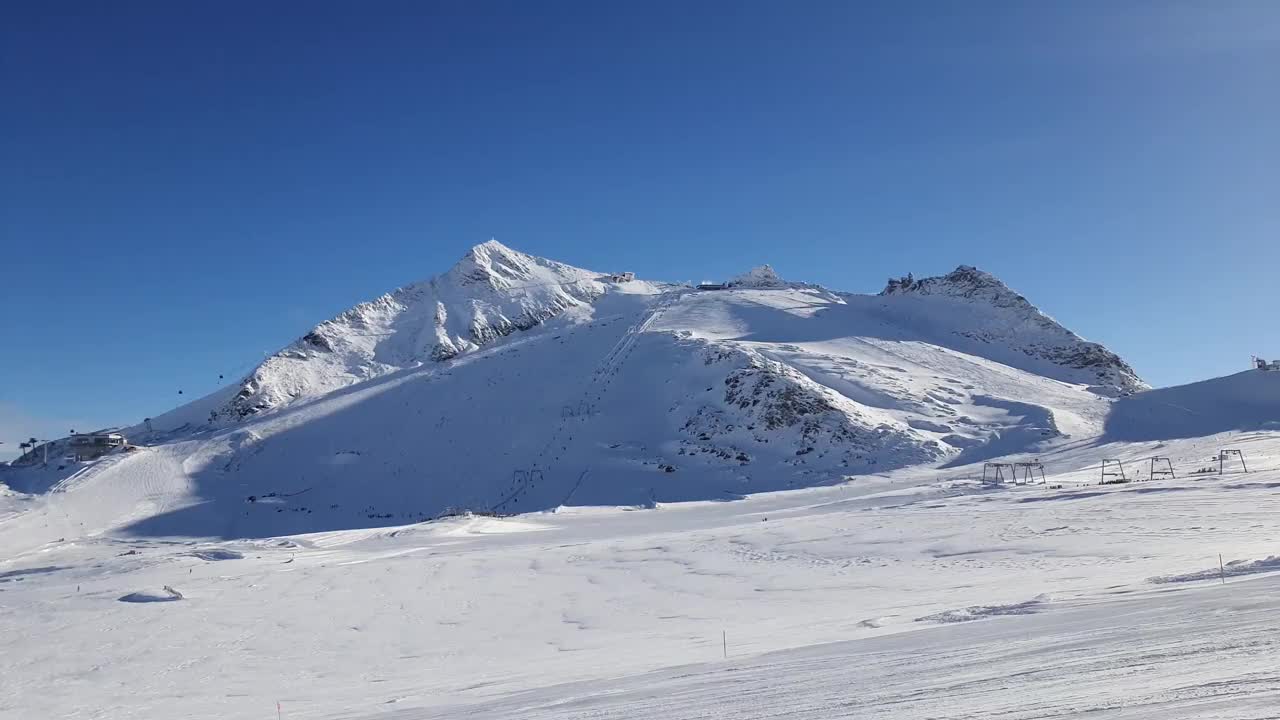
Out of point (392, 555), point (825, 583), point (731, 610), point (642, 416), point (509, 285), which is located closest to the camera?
point (731, 610)

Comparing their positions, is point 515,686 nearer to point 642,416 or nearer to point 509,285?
point 642,416

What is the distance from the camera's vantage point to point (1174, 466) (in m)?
34.8

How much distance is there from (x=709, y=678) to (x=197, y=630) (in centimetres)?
1179

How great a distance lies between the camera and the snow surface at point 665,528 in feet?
25.6

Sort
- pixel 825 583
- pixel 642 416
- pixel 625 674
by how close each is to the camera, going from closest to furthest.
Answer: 1. pixel 625 674
2. pixel 825 583
3. pixel 642 416

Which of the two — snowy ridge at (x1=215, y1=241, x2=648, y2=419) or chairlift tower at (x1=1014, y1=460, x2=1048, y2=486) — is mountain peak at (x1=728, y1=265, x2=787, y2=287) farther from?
chairlift tower at (x1=1014, y1=460, x2=1048, y2=486)

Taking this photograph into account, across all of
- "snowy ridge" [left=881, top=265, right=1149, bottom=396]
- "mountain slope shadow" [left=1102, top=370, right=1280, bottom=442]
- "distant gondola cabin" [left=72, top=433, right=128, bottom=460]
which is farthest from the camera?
"snowy ridge" [left=881, top=265, right=1149, bottom=396]

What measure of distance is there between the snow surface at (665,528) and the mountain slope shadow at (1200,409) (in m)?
0.26

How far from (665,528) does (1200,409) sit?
1416 inches

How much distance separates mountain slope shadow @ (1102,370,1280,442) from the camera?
43938 millimetres

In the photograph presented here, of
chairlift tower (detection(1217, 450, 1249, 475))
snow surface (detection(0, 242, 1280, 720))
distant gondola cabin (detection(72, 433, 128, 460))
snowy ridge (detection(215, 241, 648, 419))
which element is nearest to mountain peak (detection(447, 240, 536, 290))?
snowy ridge (detection(215, 241, 648, 419))

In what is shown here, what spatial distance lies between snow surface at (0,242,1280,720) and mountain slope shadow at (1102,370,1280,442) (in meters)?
0.26

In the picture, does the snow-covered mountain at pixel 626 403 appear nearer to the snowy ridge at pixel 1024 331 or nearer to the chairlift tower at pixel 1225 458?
the snowy ridge at pixel 1024 331

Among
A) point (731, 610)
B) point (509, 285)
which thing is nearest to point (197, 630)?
point (731, 610)
